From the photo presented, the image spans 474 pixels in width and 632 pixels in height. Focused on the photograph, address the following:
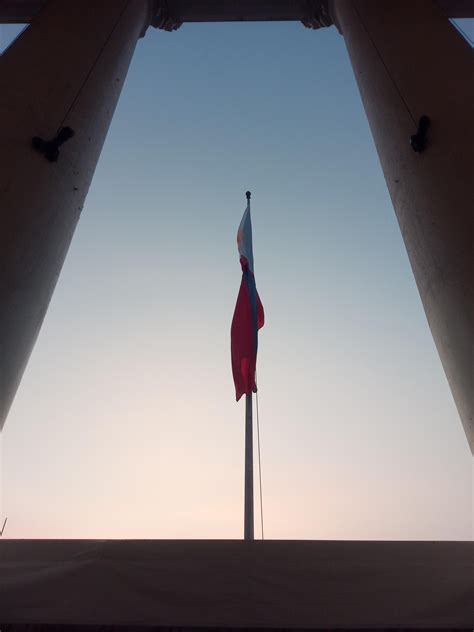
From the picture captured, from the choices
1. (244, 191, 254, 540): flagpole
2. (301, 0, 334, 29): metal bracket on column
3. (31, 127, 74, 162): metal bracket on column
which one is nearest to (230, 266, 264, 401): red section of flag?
(244, 191, 254, 540): flagpole

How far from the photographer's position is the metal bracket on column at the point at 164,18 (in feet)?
36.5

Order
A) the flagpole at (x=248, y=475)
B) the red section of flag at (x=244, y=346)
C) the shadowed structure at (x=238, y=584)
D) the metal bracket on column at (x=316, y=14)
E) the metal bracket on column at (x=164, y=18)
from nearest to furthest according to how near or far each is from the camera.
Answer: the shadowed structure at (x=238, y=584) → the flagpole at (x=248, y=475) → the red section of flag at (x=244, y=346) → the metal bracket on column at (x=164, y=18) → the metal bracket on column at (x=316, y=14)

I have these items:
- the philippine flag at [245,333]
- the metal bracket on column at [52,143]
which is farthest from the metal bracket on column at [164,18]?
the metal bracket on column at [52,143]

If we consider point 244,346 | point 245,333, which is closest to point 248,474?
point 244,346

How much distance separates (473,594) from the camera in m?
2.51

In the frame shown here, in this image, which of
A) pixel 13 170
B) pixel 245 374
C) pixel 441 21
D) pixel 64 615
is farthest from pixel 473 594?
pixel 441 21

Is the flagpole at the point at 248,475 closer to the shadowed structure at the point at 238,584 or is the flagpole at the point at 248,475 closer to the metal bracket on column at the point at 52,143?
the shadowed structure at the point at 238,584

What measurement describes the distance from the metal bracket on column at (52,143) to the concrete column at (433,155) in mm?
4476

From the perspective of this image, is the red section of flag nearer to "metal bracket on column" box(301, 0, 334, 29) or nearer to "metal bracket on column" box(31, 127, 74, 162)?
"metal bracket on column" box(31, 127, 74, 162)

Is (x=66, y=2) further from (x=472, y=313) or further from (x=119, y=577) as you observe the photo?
(x=119, y=577)

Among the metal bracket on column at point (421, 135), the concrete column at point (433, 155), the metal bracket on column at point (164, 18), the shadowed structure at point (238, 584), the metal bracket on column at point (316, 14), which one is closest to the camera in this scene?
the shadowed structure at point (238, 584)

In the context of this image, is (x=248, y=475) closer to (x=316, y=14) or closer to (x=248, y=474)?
(x=248, y=474)

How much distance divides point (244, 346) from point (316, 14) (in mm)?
10120

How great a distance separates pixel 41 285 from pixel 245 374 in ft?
10.4
